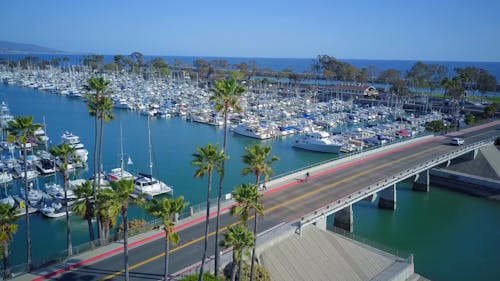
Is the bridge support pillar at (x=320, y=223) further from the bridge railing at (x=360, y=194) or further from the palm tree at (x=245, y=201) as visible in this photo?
the palm tree at (x=245, y=201)

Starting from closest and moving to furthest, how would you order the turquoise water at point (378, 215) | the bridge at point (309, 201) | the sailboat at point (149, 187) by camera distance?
the bridge at point (309, 201), the turquoise water at point (378, 215), the sailboat at point (149, 187)

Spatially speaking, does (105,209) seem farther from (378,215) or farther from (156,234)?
(378,215)

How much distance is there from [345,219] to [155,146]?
49.6 meters

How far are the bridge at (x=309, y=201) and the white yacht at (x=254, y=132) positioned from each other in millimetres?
31998

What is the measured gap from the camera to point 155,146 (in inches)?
3265

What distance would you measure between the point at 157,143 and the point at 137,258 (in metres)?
58.4

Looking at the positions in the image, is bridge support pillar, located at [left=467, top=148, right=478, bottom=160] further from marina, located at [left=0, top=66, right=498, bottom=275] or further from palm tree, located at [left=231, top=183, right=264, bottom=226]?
palm tree, located at [left=231, top=183, right=264, bottom=226]

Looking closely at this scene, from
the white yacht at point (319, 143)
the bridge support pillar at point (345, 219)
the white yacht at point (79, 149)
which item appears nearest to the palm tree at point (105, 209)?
the bridge support pillar at point (345, 219)

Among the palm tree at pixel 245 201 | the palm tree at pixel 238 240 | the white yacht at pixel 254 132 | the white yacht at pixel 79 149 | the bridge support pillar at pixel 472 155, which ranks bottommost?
the white yacht at pixel 79 149

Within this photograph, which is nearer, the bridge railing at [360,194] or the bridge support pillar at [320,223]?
the bridge railing at [360,194]

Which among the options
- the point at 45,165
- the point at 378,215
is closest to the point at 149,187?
the point at 45,165

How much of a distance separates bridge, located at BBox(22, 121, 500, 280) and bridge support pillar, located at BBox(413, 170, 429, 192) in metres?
0.10

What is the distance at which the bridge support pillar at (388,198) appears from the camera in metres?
54.4

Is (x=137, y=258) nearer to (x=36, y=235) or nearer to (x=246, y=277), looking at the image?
(x=246, y=277)
